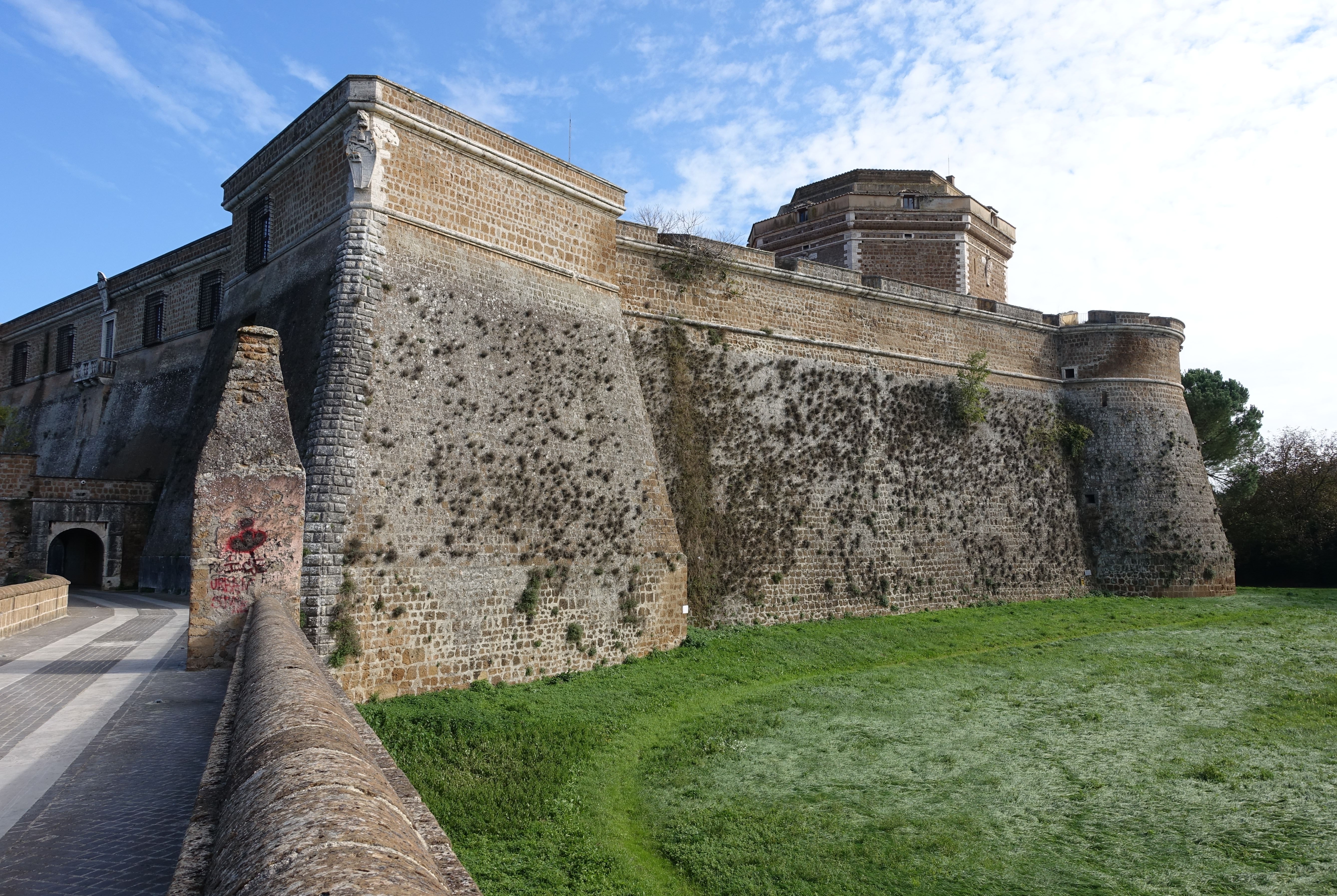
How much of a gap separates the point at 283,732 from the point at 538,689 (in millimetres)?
9493

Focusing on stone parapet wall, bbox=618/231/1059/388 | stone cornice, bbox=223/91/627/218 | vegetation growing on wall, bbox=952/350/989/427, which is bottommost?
vegetation growing on wall, bbox=952/350/989/427

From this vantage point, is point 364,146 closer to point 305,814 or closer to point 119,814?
point 119,814

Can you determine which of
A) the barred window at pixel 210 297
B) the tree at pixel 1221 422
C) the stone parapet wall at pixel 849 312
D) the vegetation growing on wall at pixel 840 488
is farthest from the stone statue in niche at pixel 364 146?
the tree at pixel 1221 422

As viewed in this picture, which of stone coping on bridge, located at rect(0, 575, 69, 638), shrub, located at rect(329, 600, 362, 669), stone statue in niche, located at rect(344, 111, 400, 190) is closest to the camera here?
shrub, located at rect(329, 600, 362, 669)

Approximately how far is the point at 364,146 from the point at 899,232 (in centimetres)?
2041

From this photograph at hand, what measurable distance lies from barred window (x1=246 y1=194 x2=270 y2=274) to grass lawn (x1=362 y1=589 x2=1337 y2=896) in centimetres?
902

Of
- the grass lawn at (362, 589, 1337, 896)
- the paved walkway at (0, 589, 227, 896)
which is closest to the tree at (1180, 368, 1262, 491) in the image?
the grass lawn at (362, 589, 1337, 896)

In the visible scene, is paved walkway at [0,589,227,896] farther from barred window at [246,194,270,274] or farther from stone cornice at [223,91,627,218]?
barred window at [246,194,270,274]

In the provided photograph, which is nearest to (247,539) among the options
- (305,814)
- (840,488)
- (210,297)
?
(305,814)

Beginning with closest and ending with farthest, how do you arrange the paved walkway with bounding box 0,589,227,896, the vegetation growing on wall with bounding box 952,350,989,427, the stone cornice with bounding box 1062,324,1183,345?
the paved walkway with bounding box 0,589,227,896
the vegetation growing on wall with bounding box 952,350,989,427
the stone cornice with bounding box 1062,324,1183,345

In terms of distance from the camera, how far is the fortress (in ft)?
39.0

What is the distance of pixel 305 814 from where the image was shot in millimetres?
2322

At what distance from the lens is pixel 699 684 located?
13.4m

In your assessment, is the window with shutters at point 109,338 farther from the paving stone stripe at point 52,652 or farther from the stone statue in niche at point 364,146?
the stone statue in niche at point 364,146
